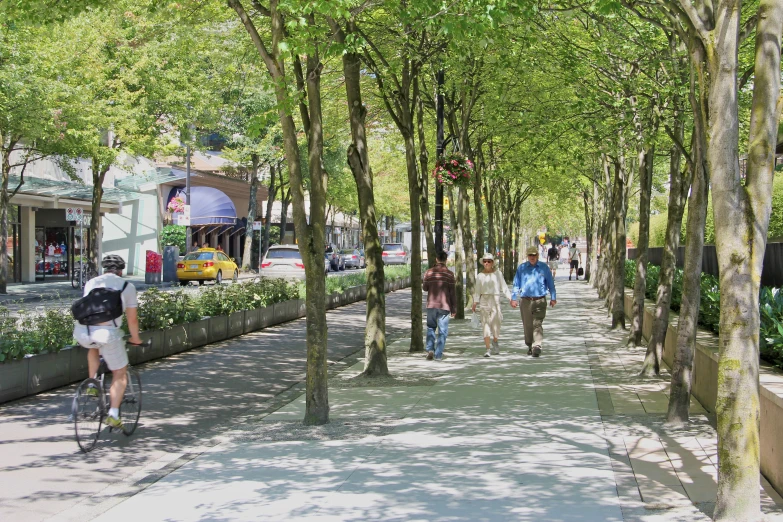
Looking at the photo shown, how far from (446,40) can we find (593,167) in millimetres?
20623

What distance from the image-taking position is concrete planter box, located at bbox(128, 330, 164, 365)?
14.9 metres

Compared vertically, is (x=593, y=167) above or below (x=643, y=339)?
above

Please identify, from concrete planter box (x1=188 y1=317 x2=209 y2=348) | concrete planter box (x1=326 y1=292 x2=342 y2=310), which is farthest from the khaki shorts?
concrete planter box (x1=326 y1=292 x2=342 y2=310)

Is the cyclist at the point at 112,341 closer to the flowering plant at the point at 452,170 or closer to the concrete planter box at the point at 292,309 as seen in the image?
the flowering plant at the point at 452,170

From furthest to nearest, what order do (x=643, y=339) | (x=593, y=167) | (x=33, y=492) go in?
(x=593, y=167) → (x=643, y=339) → (x=33, y=492)

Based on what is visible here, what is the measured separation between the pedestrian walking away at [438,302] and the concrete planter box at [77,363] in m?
5.30

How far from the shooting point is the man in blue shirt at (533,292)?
52.2 ft

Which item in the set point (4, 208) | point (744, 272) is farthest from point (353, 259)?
point (744, 272)

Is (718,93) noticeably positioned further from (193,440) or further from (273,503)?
(193,440)

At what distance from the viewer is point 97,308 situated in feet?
29.2

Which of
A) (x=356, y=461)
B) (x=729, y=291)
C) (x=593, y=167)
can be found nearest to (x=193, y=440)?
(x=356, y=461)

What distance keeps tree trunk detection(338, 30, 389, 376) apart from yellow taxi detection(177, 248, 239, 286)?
28302mm

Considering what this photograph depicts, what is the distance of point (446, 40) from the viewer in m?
16.9

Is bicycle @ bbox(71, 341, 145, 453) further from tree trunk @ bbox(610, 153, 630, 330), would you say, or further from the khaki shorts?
tree trunk @ bbox(610, 153, 630, 330)
